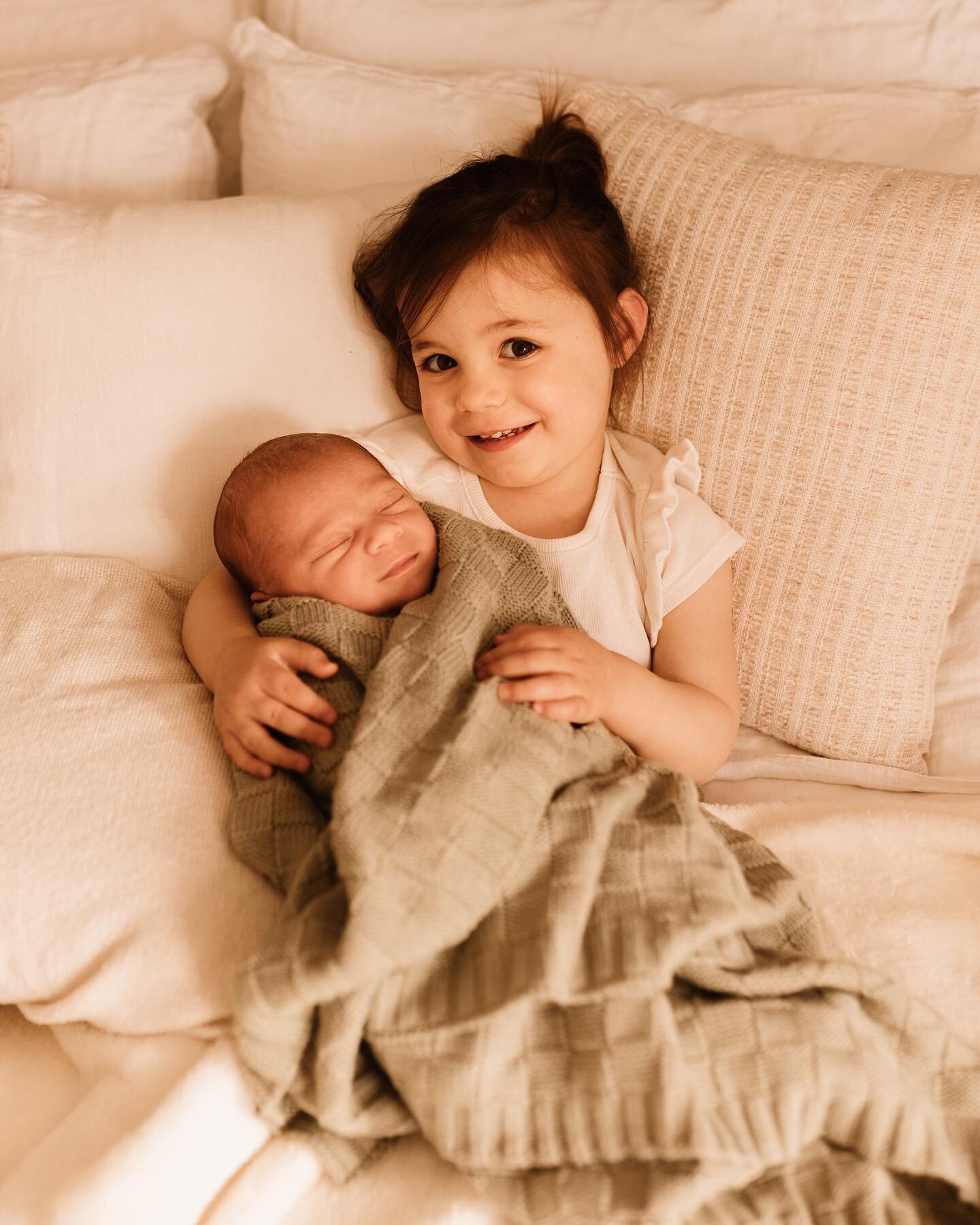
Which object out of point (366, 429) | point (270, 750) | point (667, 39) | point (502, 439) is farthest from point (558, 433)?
point (667, 39)

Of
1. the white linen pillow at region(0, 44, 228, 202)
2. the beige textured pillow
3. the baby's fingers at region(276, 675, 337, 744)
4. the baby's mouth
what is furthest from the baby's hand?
the white linen pillow at region(0, 44, 228, 202)

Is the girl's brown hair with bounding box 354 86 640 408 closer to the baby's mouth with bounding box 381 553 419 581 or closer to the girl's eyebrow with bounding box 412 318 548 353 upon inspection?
the girl's eyebrow with bounding box 412 318 548 353

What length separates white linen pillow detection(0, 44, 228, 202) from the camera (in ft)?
5.09

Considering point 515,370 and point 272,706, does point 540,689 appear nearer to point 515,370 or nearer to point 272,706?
point 272,706

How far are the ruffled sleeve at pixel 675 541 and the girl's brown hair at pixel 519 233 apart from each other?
0.60 ft

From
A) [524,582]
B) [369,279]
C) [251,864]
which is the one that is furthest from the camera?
[369,279]

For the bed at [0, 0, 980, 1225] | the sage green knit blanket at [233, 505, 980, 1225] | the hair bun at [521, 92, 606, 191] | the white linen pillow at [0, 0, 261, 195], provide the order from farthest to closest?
1. the white linen pillow at [0, 0, 261, 195]
2. the hair bun at [521, 92, 606, 191]
3. the bed at [0, 0, 980, 1225]
4. the sage green knit blanket at [233, 505, 980, 1225]

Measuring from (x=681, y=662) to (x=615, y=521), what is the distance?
7.9 inches

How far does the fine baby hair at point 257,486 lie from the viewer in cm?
114

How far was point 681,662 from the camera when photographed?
1170mm

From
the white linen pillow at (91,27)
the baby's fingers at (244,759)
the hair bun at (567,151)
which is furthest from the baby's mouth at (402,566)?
the white linen pillow at (91,27)

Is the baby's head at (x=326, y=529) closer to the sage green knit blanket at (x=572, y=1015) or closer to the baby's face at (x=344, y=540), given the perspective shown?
the baby's face at (x=344, y=540)

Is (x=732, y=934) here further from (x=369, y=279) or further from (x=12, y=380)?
(x=12, y=380)

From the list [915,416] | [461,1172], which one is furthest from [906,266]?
[461,1172]
